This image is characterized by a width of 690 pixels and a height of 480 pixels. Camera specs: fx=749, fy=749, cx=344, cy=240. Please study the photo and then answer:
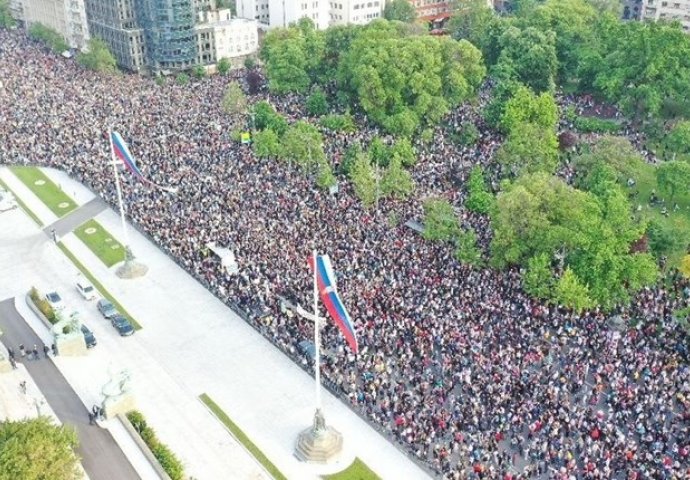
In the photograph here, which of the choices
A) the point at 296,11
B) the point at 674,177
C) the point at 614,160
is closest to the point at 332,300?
the point at 614,160

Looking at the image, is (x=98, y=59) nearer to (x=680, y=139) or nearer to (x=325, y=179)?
(x=325, y=179)

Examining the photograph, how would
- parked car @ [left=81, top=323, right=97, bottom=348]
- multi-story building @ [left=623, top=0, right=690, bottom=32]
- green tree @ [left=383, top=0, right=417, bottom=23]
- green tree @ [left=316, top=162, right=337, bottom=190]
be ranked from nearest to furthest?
parked car @ [left=81, top=323, right=97, bottom=348] < green tree @ [left=316, top=162, right=337, bottom=190] < multi-story building @ [left=623, top=0, right=690, bottom=32] < green tree @ [left=383, top=0, right=417, bottom=23]

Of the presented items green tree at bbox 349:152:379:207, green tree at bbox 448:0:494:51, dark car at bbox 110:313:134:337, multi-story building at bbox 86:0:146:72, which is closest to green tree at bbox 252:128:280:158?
green tree at bbox 349:152:379:207

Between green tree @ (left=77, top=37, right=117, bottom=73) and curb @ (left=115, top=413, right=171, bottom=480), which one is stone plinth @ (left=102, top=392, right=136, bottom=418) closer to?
curb @ (left=115, top=413, right=171, bottom=480)

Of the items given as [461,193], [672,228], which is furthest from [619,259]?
[461,193]

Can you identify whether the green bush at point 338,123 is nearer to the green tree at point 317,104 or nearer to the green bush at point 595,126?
the green tree at point 317,104

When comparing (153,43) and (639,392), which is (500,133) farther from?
(153,43)
